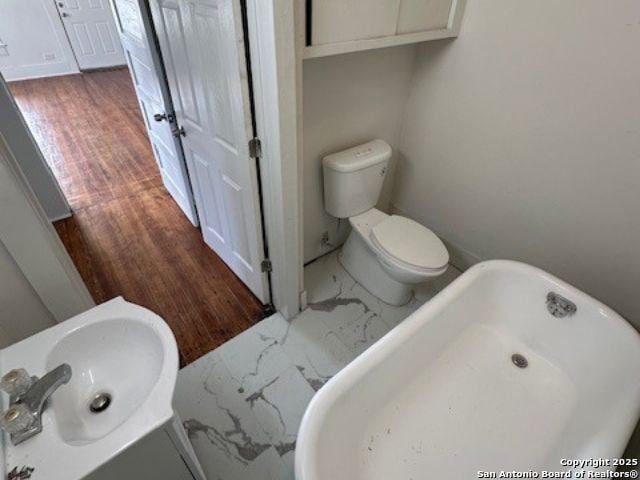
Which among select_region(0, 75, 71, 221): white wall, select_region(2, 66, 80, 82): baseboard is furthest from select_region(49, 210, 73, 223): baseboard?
select_region(2, 66, 80, 82): baseboard

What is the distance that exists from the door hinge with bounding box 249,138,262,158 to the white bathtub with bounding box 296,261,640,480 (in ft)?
2.74

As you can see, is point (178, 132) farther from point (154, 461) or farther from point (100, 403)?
point (154, 461)

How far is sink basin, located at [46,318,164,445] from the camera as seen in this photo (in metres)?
0.84

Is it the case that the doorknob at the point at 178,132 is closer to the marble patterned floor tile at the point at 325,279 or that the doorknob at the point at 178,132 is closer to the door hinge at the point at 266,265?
the door hinge at the point at 266,265

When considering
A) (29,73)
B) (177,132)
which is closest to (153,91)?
(177,132)

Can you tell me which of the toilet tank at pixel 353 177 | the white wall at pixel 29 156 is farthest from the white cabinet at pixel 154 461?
the white wall at pixel 29 156

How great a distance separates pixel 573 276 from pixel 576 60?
980 mm

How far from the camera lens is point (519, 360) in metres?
1.54

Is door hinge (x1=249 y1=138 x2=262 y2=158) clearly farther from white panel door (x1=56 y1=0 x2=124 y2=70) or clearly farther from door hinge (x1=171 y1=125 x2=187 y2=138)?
white panel door (x1=56 y1=0 x2=124 y2=70)

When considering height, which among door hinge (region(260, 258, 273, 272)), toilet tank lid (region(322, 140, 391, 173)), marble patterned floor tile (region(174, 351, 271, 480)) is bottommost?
marble patterned floor tile (region(174, 351, 271, 480))

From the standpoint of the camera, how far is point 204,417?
55.6 inches

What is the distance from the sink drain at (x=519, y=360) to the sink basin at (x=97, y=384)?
1.43m

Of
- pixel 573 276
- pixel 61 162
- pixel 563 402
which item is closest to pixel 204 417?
pixel 563 402

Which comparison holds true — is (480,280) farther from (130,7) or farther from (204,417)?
(130,7)
